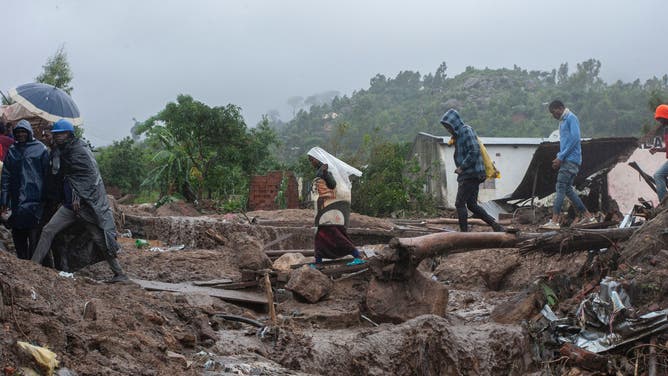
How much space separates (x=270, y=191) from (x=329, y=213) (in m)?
12.4

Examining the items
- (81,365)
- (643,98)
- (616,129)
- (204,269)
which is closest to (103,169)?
(204,269)

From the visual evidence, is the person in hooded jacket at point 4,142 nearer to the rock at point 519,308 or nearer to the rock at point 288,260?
the rock at point 288,260

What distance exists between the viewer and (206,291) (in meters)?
7.04

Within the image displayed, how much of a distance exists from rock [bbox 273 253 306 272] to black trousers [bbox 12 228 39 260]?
2631 millimetres

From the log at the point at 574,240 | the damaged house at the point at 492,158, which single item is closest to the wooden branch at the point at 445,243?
the log at the point at 574,240

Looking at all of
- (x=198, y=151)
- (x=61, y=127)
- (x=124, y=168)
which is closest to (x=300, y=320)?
(x=61, y=127)

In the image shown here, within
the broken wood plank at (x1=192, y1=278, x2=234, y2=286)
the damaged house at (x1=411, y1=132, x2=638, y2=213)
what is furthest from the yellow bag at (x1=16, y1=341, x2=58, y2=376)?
the damaged house at (x1=411, y1=132, x2=638, y2=213)

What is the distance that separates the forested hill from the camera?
181 ft

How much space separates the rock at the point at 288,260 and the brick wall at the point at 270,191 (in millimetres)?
11356

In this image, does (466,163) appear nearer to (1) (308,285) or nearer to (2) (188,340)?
(1) (308,285)

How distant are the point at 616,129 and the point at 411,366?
52325mm

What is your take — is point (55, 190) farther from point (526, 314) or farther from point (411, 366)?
point (526, 314)

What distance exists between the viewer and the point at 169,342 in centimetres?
496

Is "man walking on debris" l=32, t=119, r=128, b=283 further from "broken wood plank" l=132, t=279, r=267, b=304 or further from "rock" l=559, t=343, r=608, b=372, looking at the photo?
"rock" l=559, t=343, r=608, b=372
